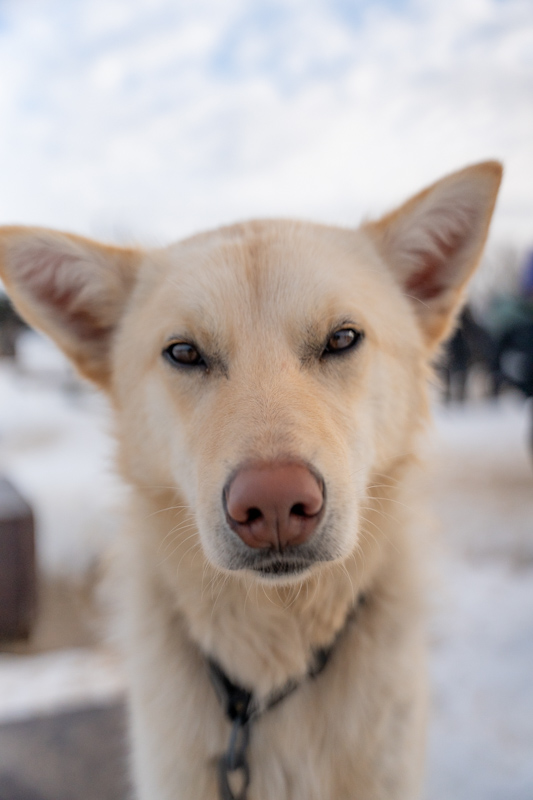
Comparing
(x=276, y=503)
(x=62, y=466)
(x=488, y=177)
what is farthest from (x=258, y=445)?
(x=62, y=466)

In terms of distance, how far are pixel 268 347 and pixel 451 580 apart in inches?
138

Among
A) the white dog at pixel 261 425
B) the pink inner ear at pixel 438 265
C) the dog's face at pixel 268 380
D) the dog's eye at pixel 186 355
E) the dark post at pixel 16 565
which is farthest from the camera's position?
the dark post at pixel 16 565

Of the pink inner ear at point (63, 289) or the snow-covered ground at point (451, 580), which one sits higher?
the pink inner ear at point (63, 289)

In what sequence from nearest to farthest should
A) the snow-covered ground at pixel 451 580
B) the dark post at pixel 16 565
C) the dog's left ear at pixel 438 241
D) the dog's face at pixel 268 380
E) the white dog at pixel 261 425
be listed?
the dog's face at pixel 268 380 < the white dog at pixel 261 425 < the dog's left ear at pixel 438 241 < the dark post at pixel 16 565 < the snow-covered ground at pixel 451 580

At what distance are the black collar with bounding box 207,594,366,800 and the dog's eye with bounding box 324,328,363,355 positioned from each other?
0.78 meters

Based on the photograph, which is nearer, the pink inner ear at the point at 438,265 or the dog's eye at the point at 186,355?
the dog's eye at the point at 186,355

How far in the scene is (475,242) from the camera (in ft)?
6.23

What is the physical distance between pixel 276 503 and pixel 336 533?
0.79 ft

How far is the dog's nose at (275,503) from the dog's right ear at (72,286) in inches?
42.3

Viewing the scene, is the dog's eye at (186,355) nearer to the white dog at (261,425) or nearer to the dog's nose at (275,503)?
the white dog at (261,425)

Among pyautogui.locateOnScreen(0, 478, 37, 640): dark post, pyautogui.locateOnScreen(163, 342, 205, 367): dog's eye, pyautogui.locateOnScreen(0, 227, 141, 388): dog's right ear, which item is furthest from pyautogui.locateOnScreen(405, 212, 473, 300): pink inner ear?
pyautogui.locateOnScreen(0, 478, 37, 640): dark post

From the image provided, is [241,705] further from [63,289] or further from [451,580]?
[451,580]

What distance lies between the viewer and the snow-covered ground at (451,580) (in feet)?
8.68

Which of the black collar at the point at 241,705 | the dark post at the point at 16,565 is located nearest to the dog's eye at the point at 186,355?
the black collar at the point at 241,705
